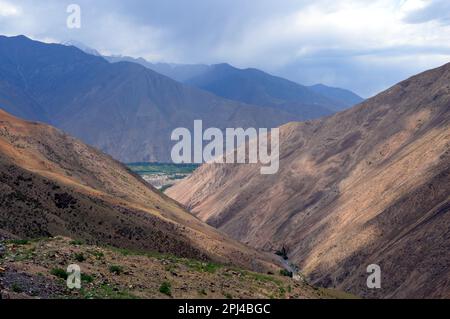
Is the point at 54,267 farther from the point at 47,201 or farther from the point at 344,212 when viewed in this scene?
the point at 344,212

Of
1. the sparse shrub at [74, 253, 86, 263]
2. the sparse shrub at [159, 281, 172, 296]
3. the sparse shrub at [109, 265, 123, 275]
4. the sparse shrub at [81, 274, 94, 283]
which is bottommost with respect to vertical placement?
the sparse shrub at [159, 281, 172, 296]

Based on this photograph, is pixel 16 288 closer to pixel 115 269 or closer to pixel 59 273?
pixel 59 273

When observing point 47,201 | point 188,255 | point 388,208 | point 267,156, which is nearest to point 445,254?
point 388,208

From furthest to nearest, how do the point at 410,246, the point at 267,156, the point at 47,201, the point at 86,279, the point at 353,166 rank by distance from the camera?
the point at 267,156
the point at 353,166
the point at 410,246
the point at 47,201
the point at 86,279

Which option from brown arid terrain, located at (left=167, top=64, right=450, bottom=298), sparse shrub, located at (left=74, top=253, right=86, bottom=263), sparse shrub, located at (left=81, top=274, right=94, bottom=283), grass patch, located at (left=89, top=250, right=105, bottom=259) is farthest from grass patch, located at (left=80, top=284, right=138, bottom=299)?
brown arid terrain, located at (left=167, top=64, right=450, bottom=298)

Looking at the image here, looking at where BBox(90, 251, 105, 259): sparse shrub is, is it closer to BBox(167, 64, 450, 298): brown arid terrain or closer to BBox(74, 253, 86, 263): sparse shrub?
BBox(74, 253, 86, 263): sparse shrub
